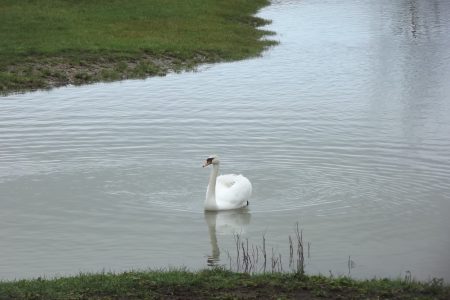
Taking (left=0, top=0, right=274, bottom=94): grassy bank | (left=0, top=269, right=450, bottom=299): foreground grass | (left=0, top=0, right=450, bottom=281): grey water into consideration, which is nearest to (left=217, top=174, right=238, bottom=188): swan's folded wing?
(left=0, top=0, right=450, bottom=281): grey water

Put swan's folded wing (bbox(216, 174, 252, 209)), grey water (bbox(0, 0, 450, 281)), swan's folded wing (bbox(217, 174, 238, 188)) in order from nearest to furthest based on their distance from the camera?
1. grey water (bbox(0, 0, 450, 281))
2. swan's folded wing (bbox(216, 174, 252, 209))
3. swan's folded wing (bbox(217, 174, 238, 188))

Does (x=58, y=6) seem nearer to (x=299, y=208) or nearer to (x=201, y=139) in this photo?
(x=201, y=139)

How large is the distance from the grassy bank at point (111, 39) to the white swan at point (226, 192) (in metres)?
13.8

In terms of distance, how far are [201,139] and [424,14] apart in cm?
3317

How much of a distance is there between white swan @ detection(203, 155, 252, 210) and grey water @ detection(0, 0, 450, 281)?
30 cm

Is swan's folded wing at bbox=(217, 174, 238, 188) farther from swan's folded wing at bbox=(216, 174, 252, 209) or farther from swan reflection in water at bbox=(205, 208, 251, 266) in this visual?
swan reflection in water at bbox=(205, 208, 251, 266)

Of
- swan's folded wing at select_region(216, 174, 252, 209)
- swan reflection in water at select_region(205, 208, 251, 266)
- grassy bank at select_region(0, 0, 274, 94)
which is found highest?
grassy bank at select_region(0, 0, 274, 94)

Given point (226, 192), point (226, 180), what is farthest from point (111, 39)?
point (226, 192)

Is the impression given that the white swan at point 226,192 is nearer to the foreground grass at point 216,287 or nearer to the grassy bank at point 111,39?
the foreground grass at point 216,287

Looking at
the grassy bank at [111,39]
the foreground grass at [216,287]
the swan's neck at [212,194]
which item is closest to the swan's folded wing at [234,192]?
the swan's neck at [212,194]

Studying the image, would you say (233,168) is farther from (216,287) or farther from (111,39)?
(111,39)

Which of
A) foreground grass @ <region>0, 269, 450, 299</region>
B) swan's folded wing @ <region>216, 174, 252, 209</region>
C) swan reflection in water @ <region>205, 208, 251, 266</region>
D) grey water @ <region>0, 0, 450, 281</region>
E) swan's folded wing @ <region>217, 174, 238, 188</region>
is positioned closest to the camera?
foreground grass @ <region>0, 269, 450, 299</region>

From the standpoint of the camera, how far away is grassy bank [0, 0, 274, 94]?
104ft

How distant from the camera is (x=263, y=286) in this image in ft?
36.3
